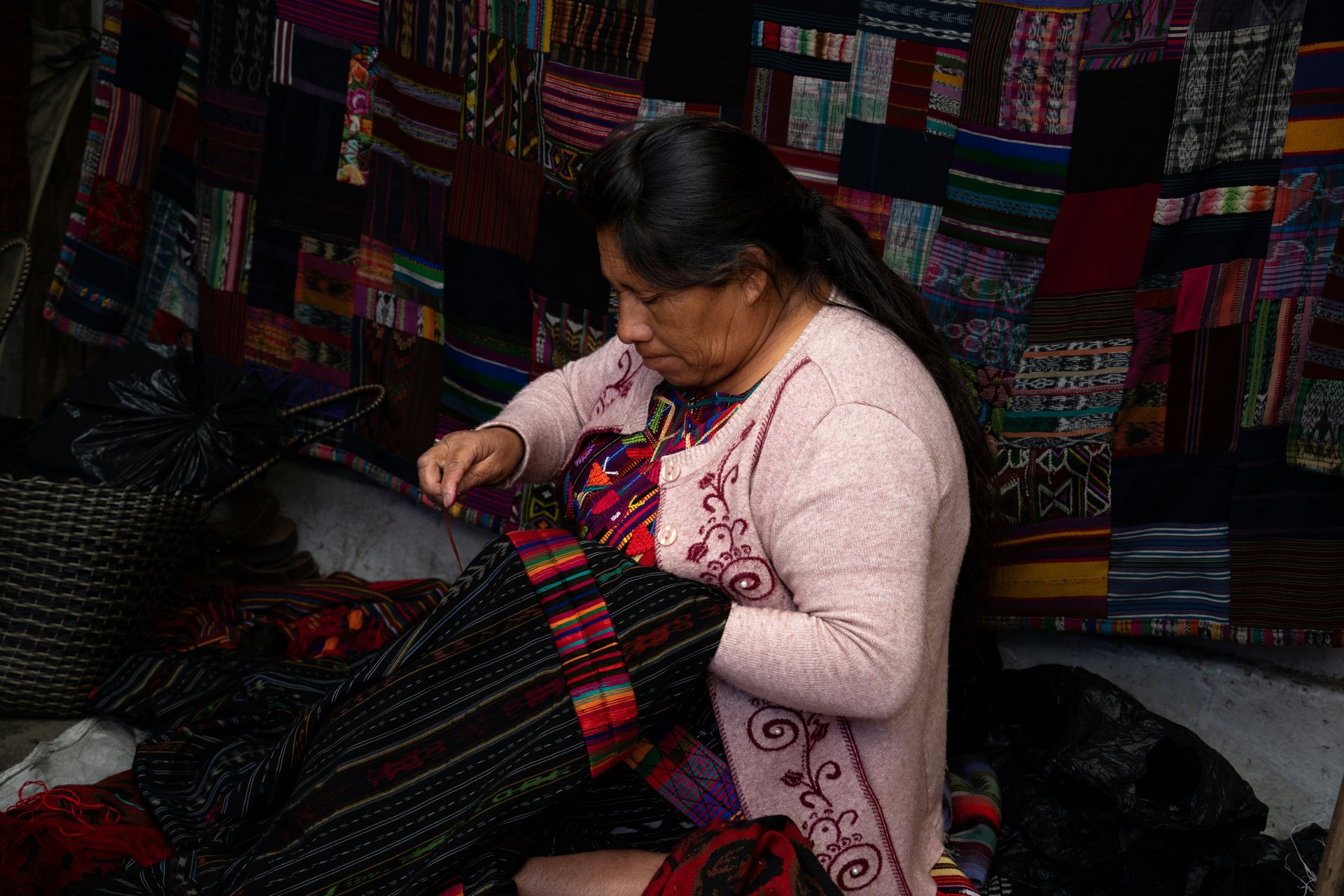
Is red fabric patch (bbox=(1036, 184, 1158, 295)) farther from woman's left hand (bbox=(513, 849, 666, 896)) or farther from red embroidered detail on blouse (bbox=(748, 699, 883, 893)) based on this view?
woman's left hand (bbox=(513, 849, 666, 896))

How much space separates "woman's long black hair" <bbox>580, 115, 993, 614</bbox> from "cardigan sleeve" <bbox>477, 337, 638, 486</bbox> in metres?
0.44

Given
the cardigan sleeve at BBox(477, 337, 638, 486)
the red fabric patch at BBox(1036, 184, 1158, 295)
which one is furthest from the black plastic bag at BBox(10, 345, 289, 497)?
the red fabric patch at BBox(1036, 184, 1158, 295)

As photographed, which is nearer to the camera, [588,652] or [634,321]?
[588,652]

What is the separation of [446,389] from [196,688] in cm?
92

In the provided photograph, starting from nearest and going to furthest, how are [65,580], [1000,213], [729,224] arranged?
[729,224] → [1000,213] → [65,580]

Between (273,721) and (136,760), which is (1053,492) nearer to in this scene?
(273,721)

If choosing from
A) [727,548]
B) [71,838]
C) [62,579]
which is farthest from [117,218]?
[727,548]

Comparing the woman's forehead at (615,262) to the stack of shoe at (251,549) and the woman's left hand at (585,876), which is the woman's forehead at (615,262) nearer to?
the woman's left hand at (585,876)

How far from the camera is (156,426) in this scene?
2.70m

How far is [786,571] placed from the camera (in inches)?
65.3

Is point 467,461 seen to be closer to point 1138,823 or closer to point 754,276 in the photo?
point 754,276

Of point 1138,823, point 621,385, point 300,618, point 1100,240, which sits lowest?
point 300,618

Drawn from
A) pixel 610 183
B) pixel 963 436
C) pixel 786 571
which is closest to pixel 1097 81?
pixel 963 436

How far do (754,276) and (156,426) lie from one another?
1629 mm
